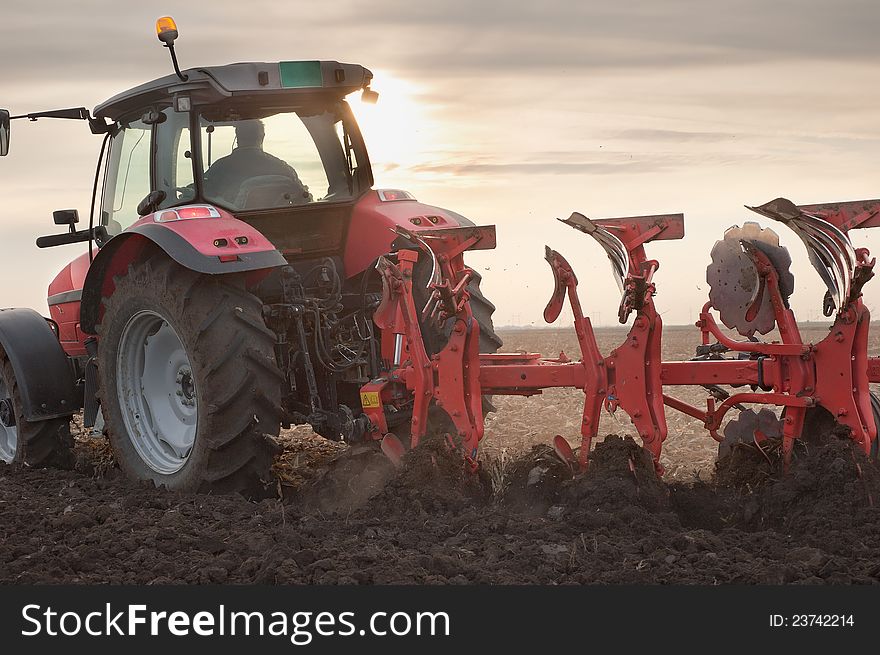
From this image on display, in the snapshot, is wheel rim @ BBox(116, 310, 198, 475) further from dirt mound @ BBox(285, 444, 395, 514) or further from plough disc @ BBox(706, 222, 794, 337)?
plough disc @ BBox(706, 222, 794, 337)

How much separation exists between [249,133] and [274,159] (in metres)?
0.22

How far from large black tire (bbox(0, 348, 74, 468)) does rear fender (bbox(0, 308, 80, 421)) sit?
0.60 feet

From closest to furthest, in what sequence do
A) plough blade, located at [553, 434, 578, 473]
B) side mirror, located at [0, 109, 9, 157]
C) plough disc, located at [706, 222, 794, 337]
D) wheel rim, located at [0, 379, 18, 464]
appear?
plough disc, located at [706, 222, 794, 337] < plough blade, located at [553, 434, 578, 473] < side mirror, located at [0, 109, 9, 157] < wheel rim, located at [0, 379, 18, 464]

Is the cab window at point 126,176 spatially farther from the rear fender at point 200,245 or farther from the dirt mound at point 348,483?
the dirt mound at point 348,483

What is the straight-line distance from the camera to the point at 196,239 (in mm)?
5926

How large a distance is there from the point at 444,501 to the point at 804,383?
1770 millimetres

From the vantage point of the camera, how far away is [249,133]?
22.4 feet

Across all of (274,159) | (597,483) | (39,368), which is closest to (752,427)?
(597,483)

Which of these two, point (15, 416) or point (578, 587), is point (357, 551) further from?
point (15, 416)

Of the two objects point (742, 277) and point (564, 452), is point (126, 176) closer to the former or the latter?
point (564, 452)

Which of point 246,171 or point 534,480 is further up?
point 246,171

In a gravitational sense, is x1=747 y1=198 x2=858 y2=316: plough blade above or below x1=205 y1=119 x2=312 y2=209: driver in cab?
below

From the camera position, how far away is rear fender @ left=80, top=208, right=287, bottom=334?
582 cm

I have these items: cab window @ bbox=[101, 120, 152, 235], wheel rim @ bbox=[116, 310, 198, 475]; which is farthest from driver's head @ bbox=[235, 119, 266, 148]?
wheel rim @ bbox=[116, 310, 198, 475]
